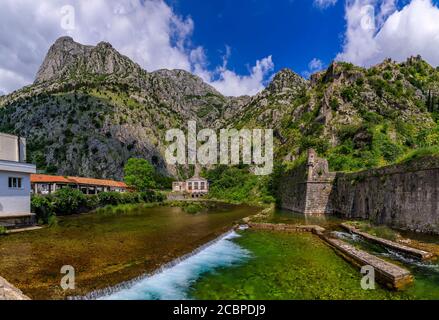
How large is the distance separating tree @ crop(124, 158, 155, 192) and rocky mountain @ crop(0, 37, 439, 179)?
111ft

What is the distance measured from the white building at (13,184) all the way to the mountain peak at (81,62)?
142883 mm

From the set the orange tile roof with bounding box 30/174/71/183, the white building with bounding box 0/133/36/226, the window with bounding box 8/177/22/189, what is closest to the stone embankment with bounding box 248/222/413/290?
the white building with bounding box 0/133/36/226

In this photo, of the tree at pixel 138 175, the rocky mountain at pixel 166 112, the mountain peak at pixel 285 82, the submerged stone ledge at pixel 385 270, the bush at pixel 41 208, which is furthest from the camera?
the mountain peak at pixel 285 82

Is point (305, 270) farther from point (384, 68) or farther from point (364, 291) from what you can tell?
point (384, 68)

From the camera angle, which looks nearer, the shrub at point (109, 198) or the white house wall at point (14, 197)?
the white house wall at point (14, 197)

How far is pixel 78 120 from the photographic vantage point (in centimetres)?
11250

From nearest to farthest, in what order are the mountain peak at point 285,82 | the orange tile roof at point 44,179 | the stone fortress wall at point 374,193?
1. the stone fortress wall at point 374,193
2. the orange tile roof at point 44,179
3. the mountain peak at point 285,82

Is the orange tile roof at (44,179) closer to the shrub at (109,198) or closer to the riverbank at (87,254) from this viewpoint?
the shrub at (109,198)

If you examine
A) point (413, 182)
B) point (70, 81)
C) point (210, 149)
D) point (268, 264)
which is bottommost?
point (268, 264)

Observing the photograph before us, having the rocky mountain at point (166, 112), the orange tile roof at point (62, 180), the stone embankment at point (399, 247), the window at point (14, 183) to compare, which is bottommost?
the stone embankment at point (399, 247)

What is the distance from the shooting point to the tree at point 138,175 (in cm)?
7462

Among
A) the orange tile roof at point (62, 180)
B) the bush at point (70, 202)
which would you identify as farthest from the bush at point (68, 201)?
the orange tile roof at point (62, 180)
